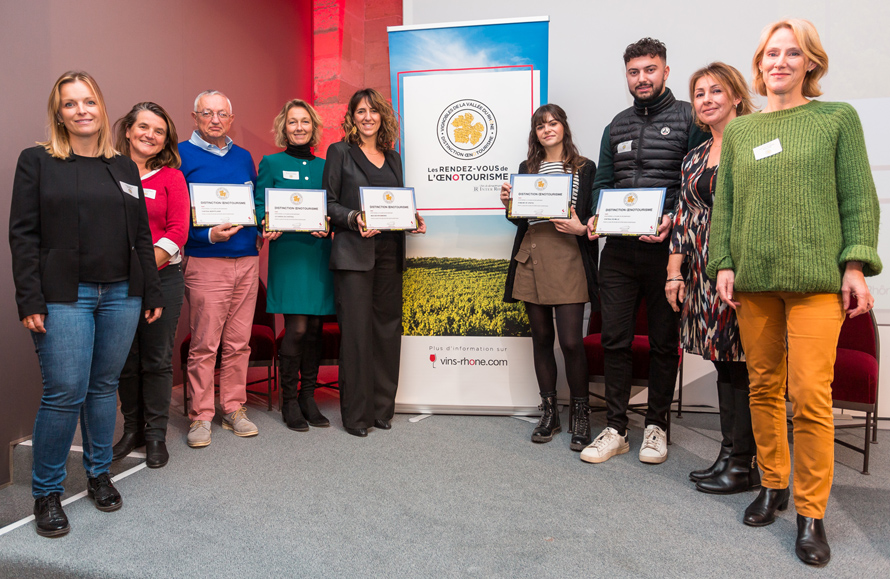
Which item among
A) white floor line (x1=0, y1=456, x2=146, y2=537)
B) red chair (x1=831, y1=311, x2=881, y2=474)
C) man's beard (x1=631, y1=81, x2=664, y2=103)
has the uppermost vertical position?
man's beard (x1=631, y1=81, x2=664, y2=103)

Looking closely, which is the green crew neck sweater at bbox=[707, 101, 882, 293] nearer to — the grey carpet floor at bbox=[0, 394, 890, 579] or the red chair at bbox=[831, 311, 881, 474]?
the grey carpet floor at bbox=[0, 394, 890, 579]

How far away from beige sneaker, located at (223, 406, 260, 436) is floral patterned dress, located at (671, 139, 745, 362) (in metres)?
2.18

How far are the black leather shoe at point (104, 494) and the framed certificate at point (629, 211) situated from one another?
88.1 inches

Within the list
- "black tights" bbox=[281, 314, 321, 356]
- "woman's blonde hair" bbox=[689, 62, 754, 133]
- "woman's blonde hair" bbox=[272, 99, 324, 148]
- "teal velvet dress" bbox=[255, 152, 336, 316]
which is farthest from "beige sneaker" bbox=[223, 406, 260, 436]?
"woman's blonde hair" bbox=[689, 62, 754, 133]

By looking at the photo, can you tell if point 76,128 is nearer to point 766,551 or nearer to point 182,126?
point 182,126

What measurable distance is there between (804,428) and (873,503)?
0.82 metres

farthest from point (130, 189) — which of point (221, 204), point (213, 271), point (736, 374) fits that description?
point (736, 374)

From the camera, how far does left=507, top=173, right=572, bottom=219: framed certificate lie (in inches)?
109

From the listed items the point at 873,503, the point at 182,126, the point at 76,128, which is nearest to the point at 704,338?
the point at 873,503

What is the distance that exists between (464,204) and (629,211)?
113cm

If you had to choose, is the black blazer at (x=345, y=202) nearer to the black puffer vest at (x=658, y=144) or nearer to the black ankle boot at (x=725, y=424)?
the black puffer vest at (x=658, y=144)

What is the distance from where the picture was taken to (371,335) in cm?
314

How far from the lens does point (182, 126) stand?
4074mm

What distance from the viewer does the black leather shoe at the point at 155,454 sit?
2.62 meters
